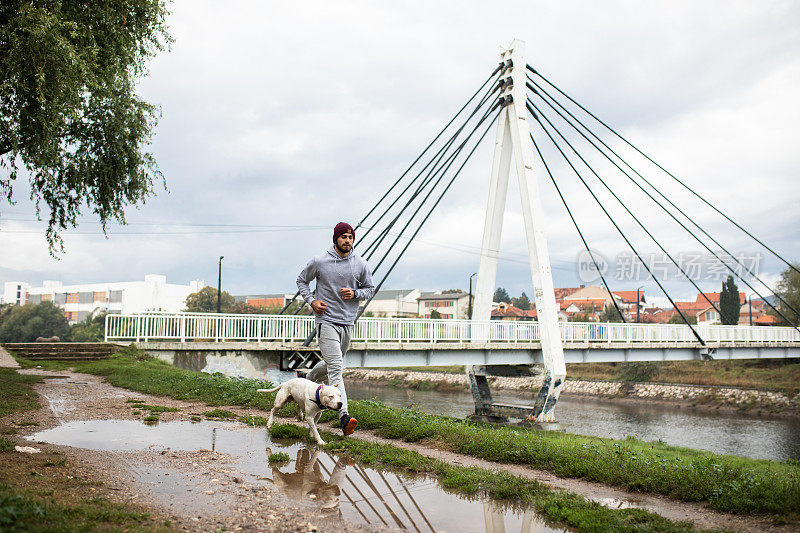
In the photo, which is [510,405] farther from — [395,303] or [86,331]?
[395,303]

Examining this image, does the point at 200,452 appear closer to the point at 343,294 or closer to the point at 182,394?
the point at 343,294

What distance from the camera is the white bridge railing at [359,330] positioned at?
53.5 ft

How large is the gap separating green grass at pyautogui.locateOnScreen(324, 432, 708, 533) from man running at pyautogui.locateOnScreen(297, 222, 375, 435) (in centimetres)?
98

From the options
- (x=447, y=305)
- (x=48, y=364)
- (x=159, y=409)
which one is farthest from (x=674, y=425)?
(x=447, y=305)

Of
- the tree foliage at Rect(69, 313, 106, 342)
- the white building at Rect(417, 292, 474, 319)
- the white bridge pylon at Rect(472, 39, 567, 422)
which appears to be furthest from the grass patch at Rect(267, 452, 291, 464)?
the white building at Rect(417, 292, 474, 319)

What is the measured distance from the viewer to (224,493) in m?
4.08

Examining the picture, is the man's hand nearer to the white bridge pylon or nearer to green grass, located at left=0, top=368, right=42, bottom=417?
green grass, located at left=0, top=368, right=42, bottom=417

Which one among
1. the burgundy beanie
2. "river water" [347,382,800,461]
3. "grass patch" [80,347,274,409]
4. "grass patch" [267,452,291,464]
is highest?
the burgundy beanie

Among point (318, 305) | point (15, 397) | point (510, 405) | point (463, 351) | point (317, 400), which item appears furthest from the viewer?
point (510, 405)

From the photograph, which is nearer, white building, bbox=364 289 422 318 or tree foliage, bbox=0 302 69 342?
tree foliage, bbox=0 302 69 342

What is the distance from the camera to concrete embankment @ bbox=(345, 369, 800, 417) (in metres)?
36.6

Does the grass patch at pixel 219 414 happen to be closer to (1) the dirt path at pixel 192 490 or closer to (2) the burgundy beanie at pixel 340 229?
(1) the dirt path at pixel 192 490

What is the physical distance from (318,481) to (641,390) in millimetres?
43897

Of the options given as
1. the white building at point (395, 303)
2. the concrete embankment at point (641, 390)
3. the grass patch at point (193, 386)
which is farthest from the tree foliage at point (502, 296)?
the grass patch at point (193, 386)
